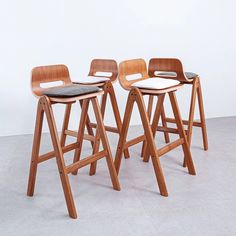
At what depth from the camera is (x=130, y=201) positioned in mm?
2137

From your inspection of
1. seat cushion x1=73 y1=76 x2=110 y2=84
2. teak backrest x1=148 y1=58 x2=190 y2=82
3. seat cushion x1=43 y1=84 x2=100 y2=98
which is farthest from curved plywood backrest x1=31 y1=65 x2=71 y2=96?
teak backrest x1=148 y1=58 x2=190 y2=82

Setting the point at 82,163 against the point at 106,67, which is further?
the point at 106,67

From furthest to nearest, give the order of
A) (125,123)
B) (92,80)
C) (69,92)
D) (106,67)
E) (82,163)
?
(106,67) < (92,80) < (125,123) < (82,163) < (69,92)

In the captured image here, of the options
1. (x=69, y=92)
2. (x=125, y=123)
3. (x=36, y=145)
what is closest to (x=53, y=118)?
(x=69, y=92)

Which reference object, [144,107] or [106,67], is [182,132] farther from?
[106,67]

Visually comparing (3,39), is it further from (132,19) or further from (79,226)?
(79,226)

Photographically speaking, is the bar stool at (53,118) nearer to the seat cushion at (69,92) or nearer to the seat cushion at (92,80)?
the seat cushion at (69,92)

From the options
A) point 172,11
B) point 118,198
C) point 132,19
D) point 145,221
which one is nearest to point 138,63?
point 118,198

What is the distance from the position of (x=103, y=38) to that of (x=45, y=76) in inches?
74.5

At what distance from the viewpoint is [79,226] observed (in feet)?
6.04

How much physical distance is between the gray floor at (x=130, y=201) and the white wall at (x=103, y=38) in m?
1.21

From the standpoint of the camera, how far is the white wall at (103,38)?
12.2 ft

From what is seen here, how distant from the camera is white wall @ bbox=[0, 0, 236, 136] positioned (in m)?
3.73

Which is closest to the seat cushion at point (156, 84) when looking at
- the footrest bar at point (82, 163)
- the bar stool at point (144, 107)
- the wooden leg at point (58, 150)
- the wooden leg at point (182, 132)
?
the bar stool at point (144, 107)
